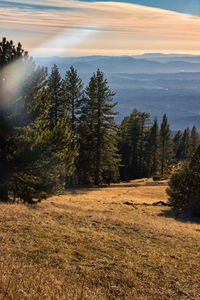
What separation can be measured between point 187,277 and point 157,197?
24459mm

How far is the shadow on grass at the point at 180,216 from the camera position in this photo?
19.9m

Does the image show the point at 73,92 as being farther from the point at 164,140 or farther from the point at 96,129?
the point at 164,140

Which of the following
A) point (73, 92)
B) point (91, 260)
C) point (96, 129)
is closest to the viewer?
point (91, 260)

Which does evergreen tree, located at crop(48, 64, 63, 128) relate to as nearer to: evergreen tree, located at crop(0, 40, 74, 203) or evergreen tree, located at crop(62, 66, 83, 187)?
evergreen tree, located at crop(62, 66, 83, 187)

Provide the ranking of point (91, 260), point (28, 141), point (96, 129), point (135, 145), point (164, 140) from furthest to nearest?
1. point (164, 140)
2. point (135, 145)
3. point (96, 129)
4. point (28, 141)
5. point (91, 260)

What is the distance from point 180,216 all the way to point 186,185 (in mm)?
2850

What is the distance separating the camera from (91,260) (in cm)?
813

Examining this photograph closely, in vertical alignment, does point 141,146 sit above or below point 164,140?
below

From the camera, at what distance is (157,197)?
32.0m

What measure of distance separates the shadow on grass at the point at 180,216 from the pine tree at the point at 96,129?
1564 centimetres

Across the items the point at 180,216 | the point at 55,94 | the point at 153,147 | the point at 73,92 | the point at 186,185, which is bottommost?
the point at 180,216

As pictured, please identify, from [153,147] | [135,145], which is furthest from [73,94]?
[153,147]

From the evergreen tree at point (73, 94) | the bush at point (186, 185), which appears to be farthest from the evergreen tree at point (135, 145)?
the bush at point (186, 185)

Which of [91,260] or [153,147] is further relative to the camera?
[153,147]
